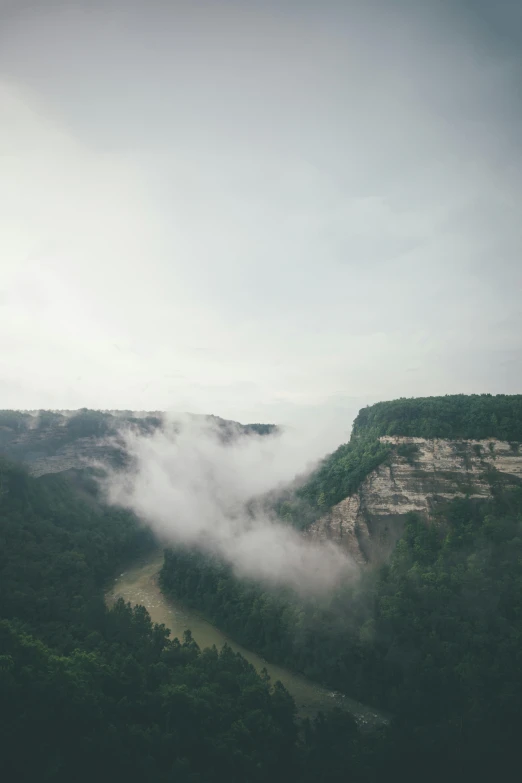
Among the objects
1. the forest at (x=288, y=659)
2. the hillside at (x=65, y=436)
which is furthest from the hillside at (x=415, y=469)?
the hillside at (x=65, y=436)

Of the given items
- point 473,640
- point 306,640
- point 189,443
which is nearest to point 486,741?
point 473,640

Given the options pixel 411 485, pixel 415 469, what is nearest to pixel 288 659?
pixel 411 485

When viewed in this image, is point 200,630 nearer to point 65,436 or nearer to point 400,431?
point 400,431

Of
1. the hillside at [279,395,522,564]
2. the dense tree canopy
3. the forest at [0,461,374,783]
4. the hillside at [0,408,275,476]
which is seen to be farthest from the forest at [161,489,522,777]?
the hillside at [0,408,275,476]

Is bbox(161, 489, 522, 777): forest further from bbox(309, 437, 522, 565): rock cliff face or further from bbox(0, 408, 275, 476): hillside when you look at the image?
bbox(0, 408, 275, 476): hillside

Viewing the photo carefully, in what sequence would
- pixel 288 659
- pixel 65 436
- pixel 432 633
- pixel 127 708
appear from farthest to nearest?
pixel 65 436, pixel 288 659, pixel 432 633, pixel 127 708

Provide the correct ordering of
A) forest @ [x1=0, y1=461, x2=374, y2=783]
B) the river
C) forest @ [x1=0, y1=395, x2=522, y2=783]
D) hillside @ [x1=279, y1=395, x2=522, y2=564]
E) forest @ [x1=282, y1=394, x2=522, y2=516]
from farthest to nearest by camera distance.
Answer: forest @ [x1=282, y1=394, x2=522, y2=516] < hillside @ [x1=279, y1=395, x2=522, y2=564] < the river < forest @ [x1=0, y1=395, x2=522, y2=783] < forest @ [x1=0, y1=461, x2=374, y2=783]
